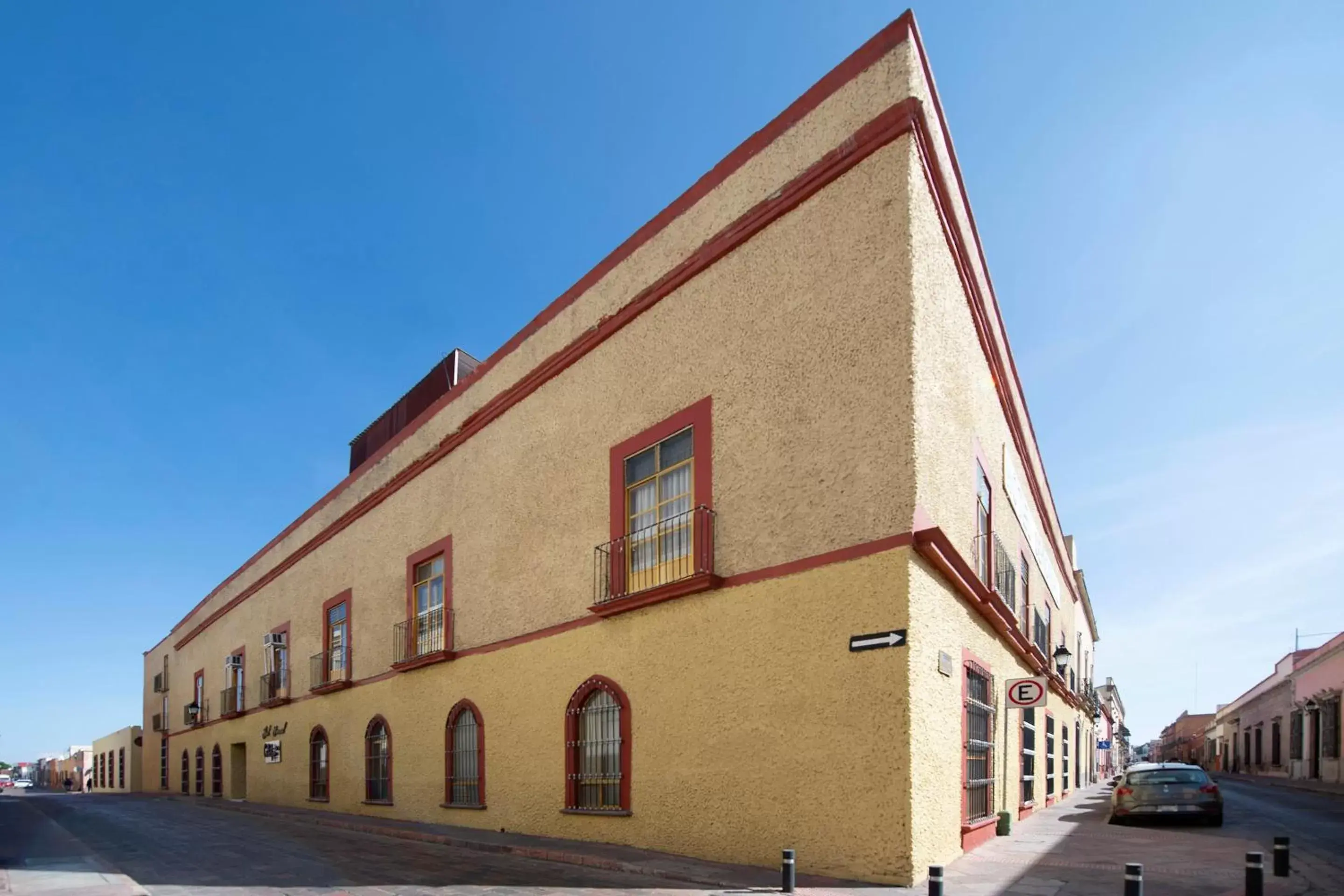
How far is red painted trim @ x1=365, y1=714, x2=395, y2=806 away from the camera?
19.0 meters

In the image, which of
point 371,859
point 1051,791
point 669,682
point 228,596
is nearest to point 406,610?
point 371,859

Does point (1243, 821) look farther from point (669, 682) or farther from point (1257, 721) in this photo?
point (1257, 721)

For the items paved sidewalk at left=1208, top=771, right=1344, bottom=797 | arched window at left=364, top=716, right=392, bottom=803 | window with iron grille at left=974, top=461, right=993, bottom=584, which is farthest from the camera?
paved sidewalk at left=1208, top=771, right=1344, bottom=797

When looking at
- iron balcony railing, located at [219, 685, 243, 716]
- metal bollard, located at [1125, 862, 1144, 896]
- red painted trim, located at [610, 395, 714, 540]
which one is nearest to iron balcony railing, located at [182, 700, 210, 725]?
iron balcony railing, located at [219, 685, 243, 716]

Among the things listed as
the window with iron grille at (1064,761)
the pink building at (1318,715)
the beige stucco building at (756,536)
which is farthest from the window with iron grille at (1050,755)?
the pink building at (1318,715)

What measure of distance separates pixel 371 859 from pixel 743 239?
9.63 metres

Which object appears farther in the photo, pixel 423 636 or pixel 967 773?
pixel 423 636

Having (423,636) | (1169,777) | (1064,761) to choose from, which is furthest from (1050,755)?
(423,636)

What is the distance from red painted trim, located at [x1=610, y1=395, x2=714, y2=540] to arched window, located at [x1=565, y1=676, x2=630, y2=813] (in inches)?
88.5

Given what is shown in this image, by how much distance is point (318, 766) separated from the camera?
23.5m

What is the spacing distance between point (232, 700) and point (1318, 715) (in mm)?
43008

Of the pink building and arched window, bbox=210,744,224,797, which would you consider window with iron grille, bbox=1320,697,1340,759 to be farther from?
arched window, bbox=210,744,224,797

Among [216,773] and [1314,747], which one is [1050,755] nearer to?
[1314,747]

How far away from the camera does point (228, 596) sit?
112 feet
